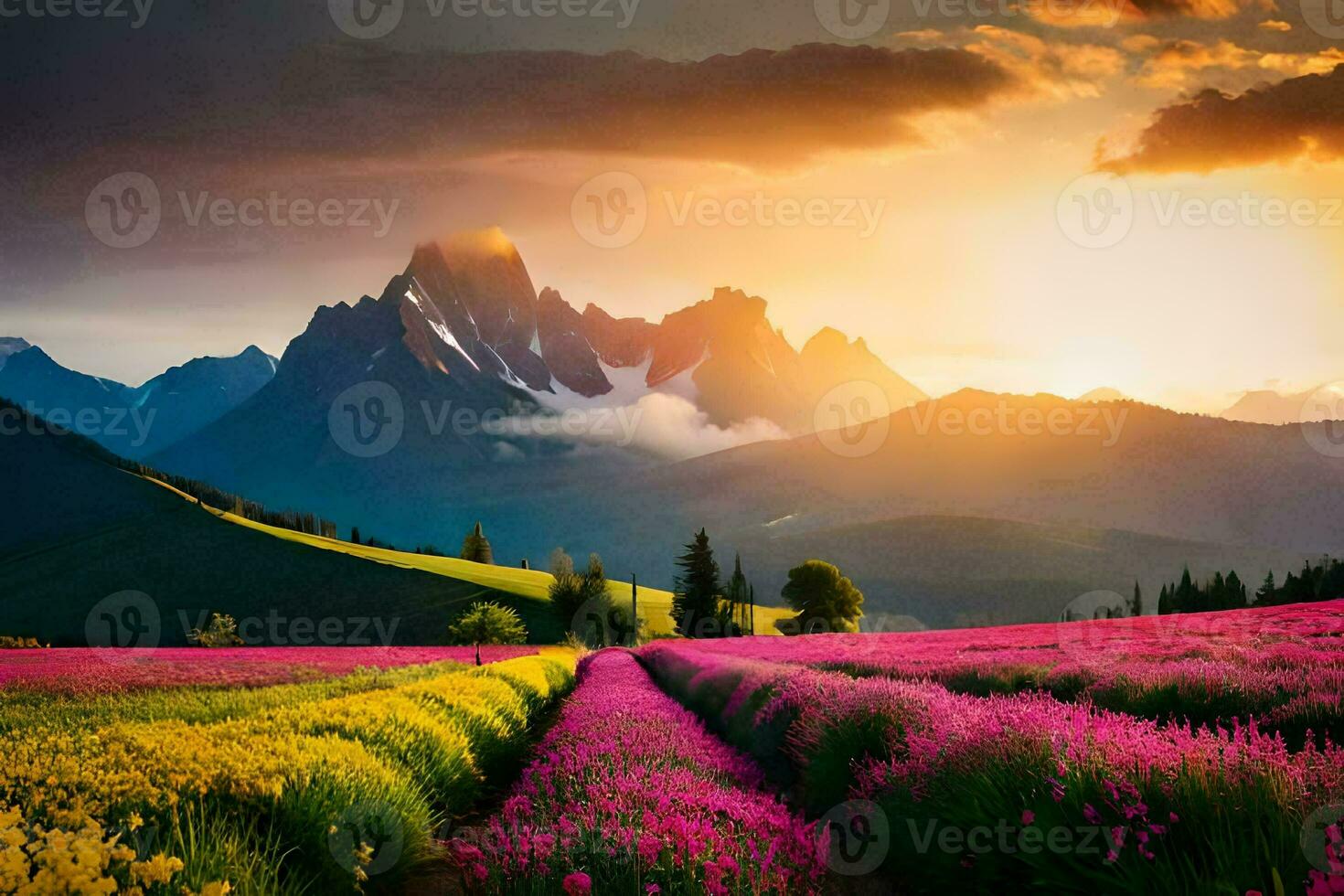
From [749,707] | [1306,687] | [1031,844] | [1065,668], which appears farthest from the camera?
[749,707]

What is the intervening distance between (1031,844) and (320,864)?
5368 millimetres

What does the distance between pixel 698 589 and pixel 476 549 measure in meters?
61.0

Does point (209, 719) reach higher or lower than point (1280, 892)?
lower

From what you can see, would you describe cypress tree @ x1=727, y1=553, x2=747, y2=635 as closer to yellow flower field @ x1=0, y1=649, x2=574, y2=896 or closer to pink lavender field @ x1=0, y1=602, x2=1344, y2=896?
pink lavender field @ x1=0, y1=602, x2=1344, y2=896

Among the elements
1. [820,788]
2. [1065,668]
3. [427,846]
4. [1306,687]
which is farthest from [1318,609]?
[427,846]

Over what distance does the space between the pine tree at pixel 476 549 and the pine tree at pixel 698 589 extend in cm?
5743

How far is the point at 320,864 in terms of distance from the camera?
600 cm

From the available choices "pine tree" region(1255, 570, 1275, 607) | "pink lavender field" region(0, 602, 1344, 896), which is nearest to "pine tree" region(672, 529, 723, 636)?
"pine tree" region(1255, 570, 1275, 607)

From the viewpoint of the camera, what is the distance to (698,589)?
7694cm

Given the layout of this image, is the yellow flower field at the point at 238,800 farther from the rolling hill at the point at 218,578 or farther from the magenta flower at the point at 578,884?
the rolling hill at the point at 218,578

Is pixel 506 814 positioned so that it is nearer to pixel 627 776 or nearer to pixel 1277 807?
pixel 627 776

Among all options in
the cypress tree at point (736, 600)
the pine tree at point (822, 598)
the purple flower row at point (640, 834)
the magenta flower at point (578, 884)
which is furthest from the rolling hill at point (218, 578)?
the magenta flower at point (578, 884)

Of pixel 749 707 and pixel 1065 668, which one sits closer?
pixel 1065 668

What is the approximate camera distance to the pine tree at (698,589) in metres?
75.9
